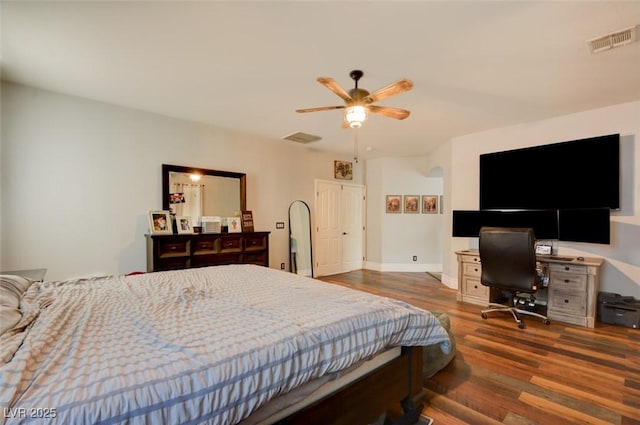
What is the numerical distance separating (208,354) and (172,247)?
3.01 m

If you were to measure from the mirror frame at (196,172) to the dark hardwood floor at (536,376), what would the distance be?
354 centimetres

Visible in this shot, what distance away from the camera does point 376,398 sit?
156 centimetres

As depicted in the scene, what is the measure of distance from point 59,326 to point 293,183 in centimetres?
450

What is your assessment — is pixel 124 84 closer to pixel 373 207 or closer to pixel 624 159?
pixel 373 207

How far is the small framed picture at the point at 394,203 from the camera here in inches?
264

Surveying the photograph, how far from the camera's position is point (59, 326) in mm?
1294

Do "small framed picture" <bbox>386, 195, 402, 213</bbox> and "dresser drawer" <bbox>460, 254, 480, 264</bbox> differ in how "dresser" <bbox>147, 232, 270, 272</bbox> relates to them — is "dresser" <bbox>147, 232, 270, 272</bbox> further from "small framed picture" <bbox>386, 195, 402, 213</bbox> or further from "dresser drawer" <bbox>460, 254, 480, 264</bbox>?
"small framed picture" <bbox>386, 195, 402, 213</bbox>

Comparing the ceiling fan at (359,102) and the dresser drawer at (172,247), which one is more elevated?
the ceiling fan at (359,102)

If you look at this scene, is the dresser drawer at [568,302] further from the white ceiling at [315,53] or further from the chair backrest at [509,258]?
the white ceiling at [315,53]

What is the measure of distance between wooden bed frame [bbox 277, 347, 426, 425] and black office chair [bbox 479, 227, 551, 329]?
221cm

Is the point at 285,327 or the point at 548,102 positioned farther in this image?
the point at 548,102

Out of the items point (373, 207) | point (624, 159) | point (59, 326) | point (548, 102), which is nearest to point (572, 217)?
point (624, 159)

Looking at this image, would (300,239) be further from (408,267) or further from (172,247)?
(408,267)

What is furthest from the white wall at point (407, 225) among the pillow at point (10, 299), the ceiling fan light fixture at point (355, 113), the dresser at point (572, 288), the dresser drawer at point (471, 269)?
the pillow at point (10, 299)
